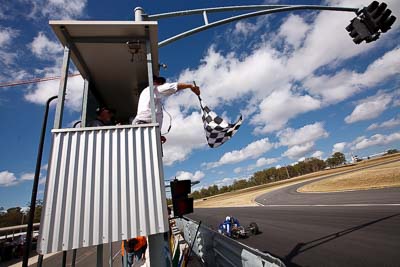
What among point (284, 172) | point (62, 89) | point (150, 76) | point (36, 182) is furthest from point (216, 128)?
point (284, 172)

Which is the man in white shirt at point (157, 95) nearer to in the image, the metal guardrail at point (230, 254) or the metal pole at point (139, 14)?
the metal pole at point (139, 14)

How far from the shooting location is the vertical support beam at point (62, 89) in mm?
2915

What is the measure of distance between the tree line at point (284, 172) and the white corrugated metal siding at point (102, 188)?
509ft

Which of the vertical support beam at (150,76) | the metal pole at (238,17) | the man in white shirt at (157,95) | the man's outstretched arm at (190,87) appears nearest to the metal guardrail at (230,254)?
the vertical support beam at (150,76)

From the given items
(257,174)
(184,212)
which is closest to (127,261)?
(184,212)

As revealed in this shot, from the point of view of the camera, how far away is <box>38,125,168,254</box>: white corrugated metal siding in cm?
249

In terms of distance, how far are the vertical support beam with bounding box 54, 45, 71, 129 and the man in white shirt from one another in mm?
930

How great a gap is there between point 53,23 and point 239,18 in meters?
4.17

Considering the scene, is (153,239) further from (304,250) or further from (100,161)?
(304,250)

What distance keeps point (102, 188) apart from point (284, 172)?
548 feet

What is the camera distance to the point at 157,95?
354cm

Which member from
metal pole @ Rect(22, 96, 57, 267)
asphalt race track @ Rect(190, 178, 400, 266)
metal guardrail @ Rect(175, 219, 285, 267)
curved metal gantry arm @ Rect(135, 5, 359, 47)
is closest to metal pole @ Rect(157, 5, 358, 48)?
curved metal gantry arm @ Rect(135, 5, 359, 47)

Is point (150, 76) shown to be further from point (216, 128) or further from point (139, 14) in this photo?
point (139, 14)

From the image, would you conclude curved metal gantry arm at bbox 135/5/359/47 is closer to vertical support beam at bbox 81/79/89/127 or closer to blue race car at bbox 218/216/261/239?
vertical support beam at bbox 81/79/89/127
